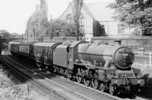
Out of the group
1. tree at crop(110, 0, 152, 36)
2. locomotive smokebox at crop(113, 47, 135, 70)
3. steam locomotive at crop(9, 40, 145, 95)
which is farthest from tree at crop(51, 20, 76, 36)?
locomotive smokebox at crop(113, 47, 135, 70)

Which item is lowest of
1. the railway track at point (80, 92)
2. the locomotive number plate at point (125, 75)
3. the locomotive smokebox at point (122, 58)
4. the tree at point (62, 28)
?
the railway track at point (80, 92)

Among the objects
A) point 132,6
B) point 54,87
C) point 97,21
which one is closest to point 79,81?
point 54,87

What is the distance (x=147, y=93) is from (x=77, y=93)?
15.5 feet

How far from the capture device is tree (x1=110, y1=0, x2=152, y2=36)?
78.3 ft

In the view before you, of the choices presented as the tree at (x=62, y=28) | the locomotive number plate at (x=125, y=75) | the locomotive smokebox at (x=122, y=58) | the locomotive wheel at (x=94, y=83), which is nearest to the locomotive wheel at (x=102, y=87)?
the locomotive wheel at (x=94, y=83)

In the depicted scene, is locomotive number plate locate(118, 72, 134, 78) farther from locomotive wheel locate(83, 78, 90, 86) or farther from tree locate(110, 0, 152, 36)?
tree locate(110, 0, 152, 36)

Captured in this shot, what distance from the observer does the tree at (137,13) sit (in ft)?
78.3

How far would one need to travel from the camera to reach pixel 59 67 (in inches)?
877

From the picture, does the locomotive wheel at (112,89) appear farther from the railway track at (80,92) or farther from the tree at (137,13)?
the tree at (137,13)

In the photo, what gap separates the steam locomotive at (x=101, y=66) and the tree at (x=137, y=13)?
27.0 feet

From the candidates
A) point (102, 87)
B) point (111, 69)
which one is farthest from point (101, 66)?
point (111, 69)

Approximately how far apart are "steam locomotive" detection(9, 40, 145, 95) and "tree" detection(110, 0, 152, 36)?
27.0 feet

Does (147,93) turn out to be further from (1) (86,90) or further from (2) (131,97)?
(1) (86,90)

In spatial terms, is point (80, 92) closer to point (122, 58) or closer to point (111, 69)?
point (111, 69)
